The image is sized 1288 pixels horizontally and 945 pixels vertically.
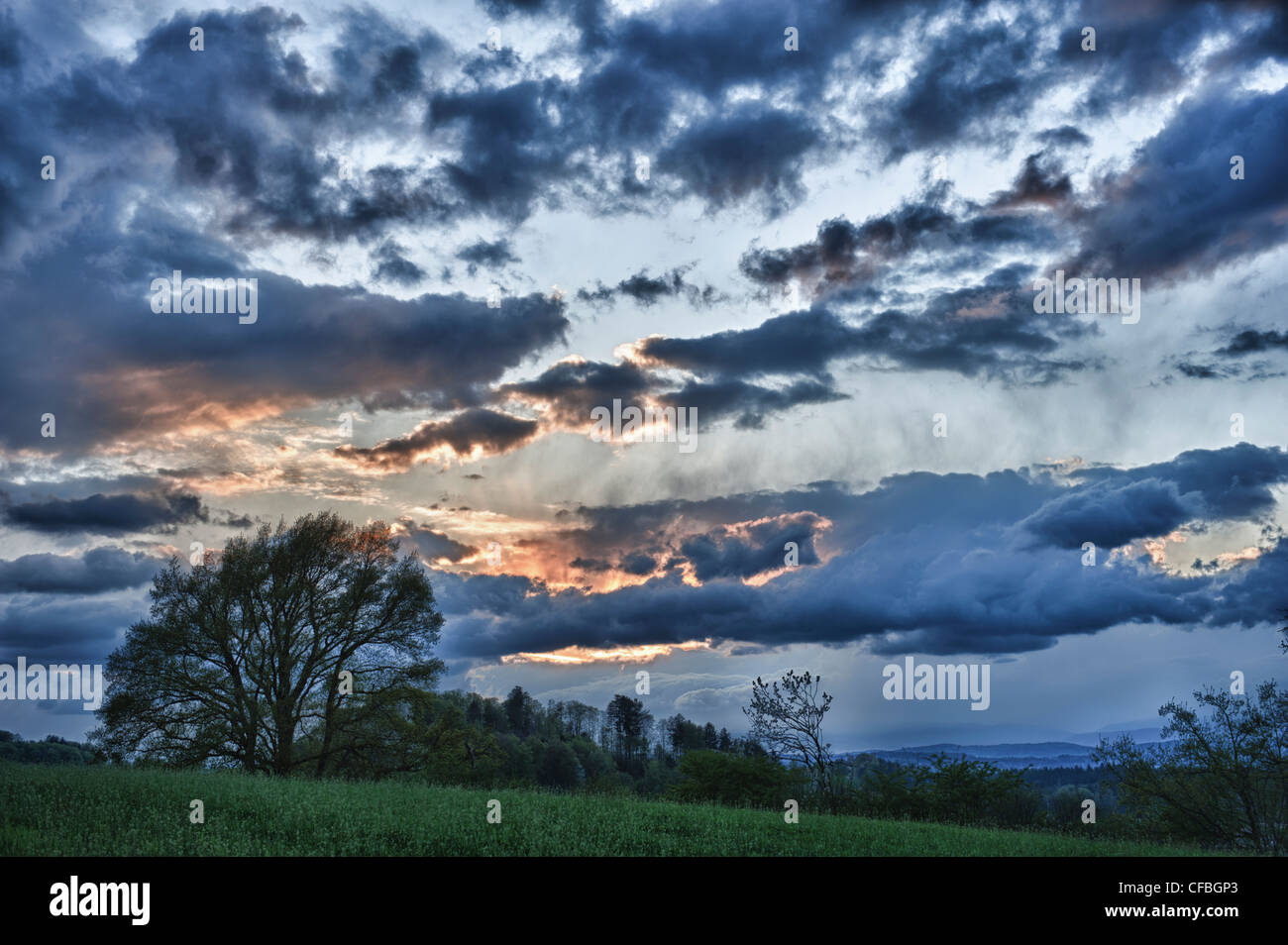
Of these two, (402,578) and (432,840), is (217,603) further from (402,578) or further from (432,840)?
(432,840)

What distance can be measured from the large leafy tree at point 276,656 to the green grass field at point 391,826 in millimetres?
13454

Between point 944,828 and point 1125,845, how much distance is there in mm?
5355

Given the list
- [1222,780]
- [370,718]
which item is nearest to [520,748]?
[370,718]

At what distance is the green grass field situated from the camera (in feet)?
46.3

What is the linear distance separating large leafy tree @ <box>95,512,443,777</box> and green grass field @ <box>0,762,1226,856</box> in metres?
13.5

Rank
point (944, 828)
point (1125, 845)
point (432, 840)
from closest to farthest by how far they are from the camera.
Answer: point (432, 840) → point (1125, 845) → point (944, 828)

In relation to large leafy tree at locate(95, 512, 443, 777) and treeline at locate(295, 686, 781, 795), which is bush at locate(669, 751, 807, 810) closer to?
treeline at locate(295, 686, 781, 795)

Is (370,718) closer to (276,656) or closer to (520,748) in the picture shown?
(276,656)

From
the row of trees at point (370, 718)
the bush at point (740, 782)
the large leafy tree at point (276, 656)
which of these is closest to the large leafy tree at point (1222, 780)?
the row of trees at point (370, 718)

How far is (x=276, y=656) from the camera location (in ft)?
131
